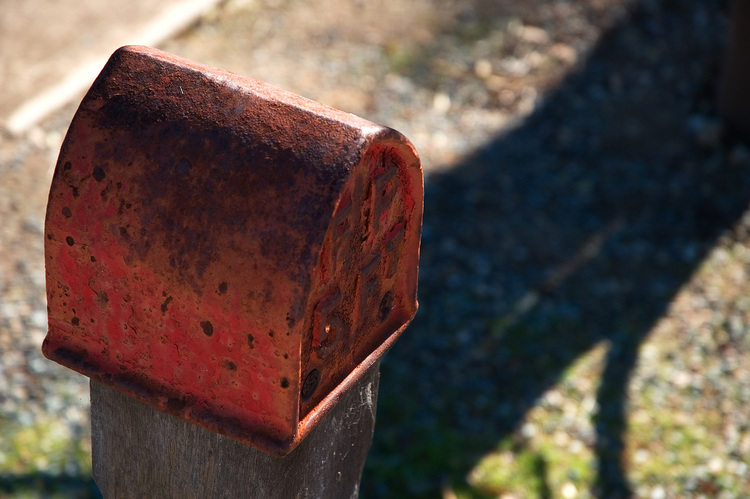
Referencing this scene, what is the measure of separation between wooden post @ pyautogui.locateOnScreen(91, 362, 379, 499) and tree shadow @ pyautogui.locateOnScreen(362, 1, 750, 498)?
1.66 metres

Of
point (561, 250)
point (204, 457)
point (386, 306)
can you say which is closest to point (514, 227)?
point (561, 250)

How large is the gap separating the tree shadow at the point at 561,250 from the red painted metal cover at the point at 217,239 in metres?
1.92

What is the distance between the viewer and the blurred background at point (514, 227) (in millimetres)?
3039

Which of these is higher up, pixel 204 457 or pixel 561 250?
pixel 204 457

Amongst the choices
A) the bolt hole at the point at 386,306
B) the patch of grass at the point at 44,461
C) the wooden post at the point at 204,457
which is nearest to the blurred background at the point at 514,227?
the patch of grass at the point at 44,461

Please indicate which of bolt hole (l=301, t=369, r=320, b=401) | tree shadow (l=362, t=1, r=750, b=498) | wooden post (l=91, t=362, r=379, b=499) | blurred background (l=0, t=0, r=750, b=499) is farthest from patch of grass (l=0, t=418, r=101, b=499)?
bolt hole (l=301, t=369, r=320, b=401)

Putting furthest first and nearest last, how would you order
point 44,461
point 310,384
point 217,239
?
point 44,461 < point 310,384 < point 217,239

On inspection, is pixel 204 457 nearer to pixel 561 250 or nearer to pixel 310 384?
pixel 310 384

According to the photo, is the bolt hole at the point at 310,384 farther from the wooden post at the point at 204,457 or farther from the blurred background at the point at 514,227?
the blurred background at the point at 514,227

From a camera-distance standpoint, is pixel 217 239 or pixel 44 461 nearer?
pixel 217 239

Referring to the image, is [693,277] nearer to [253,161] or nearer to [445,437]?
[445,437]

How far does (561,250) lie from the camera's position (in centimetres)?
398

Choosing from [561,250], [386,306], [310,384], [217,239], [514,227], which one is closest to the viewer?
[217,239]

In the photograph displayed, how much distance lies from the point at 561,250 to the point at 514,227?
281 mm
